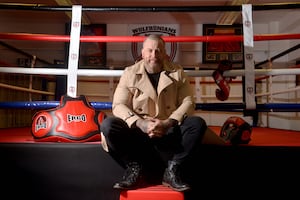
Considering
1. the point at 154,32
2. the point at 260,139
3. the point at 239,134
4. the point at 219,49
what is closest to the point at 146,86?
the point at 239,134

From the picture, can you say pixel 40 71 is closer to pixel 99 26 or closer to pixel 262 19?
pixel 99 26

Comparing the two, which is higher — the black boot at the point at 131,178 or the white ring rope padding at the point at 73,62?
the white ring rope padding at the point at 73,62

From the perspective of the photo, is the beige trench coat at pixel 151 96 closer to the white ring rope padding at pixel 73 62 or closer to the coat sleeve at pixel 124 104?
the coat sleeve at pixel 124 104

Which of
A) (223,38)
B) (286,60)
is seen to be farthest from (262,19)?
(223,38)

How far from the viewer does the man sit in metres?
1.71

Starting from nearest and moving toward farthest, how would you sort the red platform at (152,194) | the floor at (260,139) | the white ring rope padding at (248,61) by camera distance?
the red platform at (152,194) → the floor at (260,139) → the white ring rope padding at (248,61)

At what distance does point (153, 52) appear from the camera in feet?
6.09

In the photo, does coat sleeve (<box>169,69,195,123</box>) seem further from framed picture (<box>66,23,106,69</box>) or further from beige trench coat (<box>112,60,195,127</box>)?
framed picture (<box>66,23,106,69</box>)

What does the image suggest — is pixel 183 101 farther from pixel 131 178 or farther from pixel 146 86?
pixel 131 178

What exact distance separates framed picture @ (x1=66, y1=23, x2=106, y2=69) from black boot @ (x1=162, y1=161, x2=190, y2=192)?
16.4 ft

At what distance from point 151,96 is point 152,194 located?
1.81 feet

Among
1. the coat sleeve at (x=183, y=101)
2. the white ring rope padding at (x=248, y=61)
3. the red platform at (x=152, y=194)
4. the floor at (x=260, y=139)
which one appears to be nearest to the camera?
the red platform at (x=152, y=194)

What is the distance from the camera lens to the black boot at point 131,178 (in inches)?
67.4

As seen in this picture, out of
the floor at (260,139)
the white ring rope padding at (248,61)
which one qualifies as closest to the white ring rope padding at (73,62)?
the floor at (260,139)
